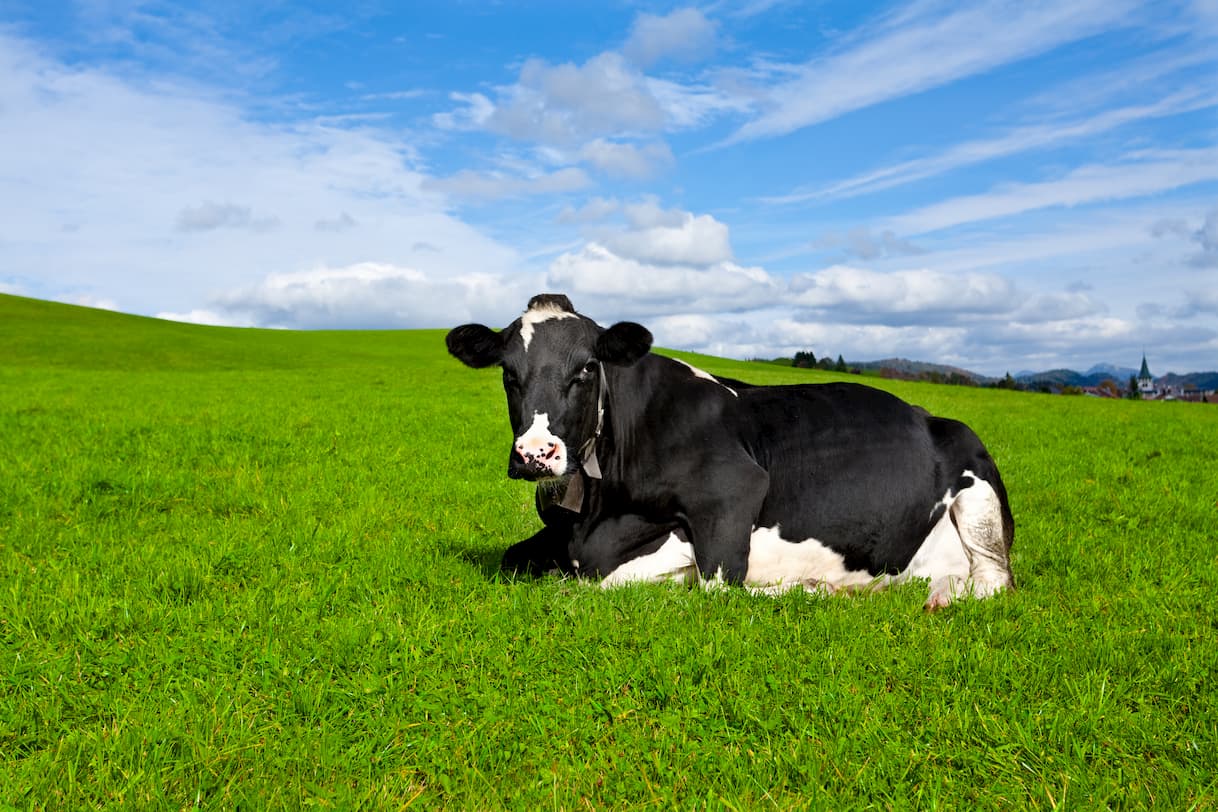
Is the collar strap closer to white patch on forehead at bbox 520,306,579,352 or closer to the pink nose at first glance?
white patch on forehead at bbox 520,306,579,352

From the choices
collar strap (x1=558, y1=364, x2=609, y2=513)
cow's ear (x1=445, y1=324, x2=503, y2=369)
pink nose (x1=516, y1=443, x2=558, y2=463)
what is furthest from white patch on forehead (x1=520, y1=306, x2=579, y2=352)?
pink nose (x1=516, y1=443, x2=558, y2=463)

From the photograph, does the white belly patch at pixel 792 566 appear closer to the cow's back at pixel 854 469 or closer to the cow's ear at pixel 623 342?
the cow's back at pixel 854 469

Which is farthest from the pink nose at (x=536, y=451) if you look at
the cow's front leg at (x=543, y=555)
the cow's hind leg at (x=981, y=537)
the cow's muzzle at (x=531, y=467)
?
the cow's hind leg at (x=981, y=537)

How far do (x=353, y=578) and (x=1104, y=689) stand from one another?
200 inches

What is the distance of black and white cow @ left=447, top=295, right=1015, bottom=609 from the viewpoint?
5934mm

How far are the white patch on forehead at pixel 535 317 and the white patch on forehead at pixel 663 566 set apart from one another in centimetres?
178

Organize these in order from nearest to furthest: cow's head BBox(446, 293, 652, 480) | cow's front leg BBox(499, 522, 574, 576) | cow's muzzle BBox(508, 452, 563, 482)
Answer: cow's muzzle BBox(508, 452, 563, 482) < cow's head BBox(446, 293, 652, 480) < cow's front leg BBox(499, 522, 574, 576)

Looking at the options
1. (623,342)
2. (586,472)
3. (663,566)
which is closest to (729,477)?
(663,566)

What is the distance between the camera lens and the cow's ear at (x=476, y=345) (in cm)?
588

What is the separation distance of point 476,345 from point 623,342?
103 cm

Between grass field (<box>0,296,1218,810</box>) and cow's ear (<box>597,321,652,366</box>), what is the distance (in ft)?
5.41

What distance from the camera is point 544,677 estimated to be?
4703mm

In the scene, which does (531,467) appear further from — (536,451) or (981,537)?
(981,537)

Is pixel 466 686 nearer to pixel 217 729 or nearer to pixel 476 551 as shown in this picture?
pixel 217 729
